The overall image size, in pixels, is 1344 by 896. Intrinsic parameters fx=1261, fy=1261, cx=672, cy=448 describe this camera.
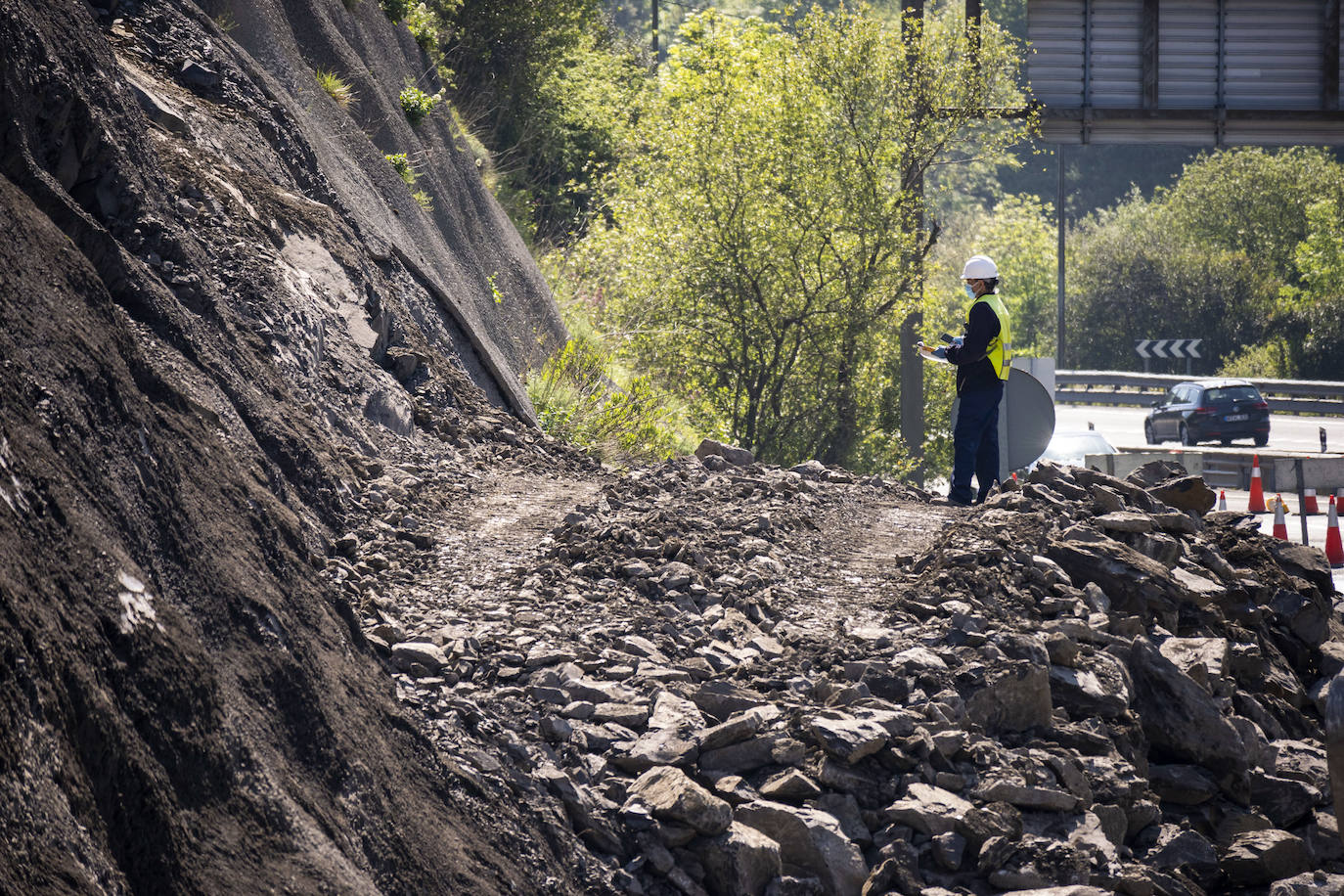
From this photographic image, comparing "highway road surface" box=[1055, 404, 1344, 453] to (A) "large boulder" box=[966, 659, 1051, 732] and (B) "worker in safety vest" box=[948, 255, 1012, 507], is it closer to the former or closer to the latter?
(B) "worker in safety vest" box=[948, 255, 1012, 507]

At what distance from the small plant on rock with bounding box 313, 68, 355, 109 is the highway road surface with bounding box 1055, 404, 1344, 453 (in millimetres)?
19179

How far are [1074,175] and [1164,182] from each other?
5.16m

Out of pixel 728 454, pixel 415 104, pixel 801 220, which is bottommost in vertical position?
pixel 728 454

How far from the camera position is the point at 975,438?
32.5ft

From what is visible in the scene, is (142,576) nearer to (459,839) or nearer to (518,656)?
(459,839)

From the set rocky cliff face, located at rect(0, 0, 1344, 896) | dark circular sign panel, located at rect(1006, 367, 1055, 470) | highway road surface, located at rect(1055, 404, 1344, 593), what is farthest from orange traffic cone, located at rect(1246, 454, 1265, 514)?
dark circular sign panel, located at rect(1006, 367, 1055, 470)

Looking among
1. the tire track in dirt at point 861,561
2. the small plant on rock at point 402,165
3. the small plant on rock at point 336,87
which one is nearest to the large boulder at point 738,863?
the tire track in dirt at point 861,561

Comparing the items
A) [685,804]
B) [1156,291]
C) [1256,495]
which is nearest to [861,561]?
[685,804]

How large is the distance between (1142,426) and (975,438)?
28.5 meters

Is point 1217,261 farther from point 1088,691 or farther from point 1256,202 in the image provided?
point 1088,691

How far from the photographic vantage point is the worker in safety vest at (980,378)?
9.68 meters

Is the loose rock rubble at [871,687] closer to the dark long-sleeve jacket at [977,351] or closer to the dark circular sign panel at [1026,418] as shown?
the dark circular sign panel at [1026,418]

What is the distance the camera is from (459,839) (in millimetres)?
4137

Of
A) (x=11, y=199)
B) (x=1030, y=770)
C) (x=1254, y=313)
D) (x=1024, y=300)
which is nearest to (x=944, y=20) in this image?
(x=1030, y=770)
